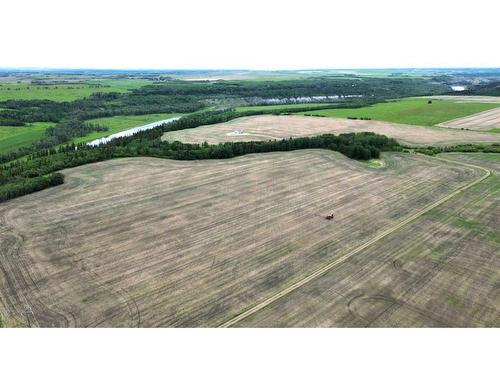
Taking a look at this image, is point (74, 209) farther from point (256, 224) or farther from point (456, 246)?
point (456, 246)

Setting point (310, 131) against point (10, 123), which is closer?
point (310, 131)

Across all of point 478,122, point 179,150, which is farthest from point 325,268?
point 478,122

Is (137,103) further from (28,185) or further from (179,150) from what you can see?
(28,185)

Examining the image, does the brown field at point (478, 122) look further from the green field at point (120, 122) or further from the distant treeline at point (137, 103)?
the green field at point (120, 122)

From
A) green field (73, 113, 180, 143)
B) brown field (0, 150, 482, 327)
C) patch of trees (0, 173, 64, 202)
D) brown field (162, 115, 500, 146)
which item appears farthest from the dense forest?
green field (73, 113, 180, 143)

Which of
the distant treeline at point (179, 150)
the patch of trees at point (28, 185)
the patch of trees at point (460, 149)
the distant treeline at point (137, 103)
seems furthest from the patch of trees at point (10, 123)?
the patch of trees at point (460, 149)

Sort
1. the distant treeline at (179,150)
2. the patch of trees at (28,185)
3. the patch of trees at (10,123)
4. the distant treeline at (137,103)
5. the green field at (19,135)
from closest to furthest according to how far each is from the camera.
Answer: the patch of trees at (28,185), the distant treeline at (179,150), the green field at (19,135), the distant treeline at (137,103), the patch of trees at (10,123)
